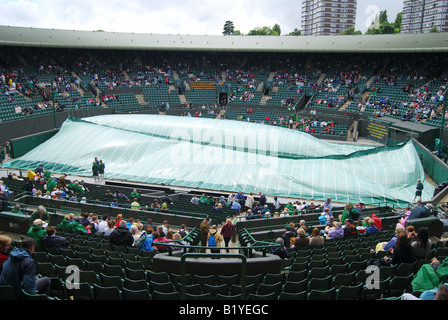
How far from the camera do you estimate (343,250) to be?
28.3 ft

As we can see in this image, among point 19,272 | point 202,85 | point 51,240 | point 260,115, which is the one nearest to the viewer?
point 19,272

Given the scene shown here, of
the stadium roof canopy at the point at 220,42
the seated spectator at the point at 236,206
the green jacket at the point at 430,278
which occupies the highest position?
the stadium roof canopy at the point at 220,42

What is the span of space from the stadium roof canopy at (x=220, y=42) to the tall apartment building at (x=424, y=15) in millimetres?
85127

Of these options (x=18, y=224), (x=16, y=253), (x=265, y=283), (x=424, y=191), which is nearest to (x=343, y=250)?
(x=265, y=283)

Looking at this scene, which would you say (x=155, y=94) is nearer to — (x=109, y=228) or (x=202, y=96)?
(x=202, y=96)

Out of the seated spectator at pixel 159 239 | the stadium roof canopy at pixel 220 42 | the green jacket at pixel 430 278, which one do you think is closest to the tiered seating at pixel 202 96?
the stadium roof canopy at pixel 220 42

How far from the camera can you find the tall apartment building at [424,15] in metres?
111

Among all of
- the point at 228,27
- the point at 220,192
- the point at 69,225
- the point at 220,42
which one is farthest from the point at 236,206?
the point at 228,27

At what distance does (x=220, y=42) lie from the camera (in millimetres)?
46156

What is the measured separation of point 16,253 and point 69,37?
1707 inches

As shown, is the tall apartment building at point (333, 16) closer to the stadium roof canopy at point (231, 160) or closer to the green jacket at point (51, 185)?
the stadium roof canopy at point (231, 160)

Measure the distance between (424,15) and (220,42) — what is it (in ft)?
343

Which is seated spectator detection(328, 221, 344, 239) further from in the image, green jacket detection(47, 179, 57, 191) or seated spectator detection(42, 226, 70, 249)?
green jacket detection(47, 179, 57, 191)

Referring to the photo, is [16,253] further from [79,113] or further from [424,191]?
[79,113]
